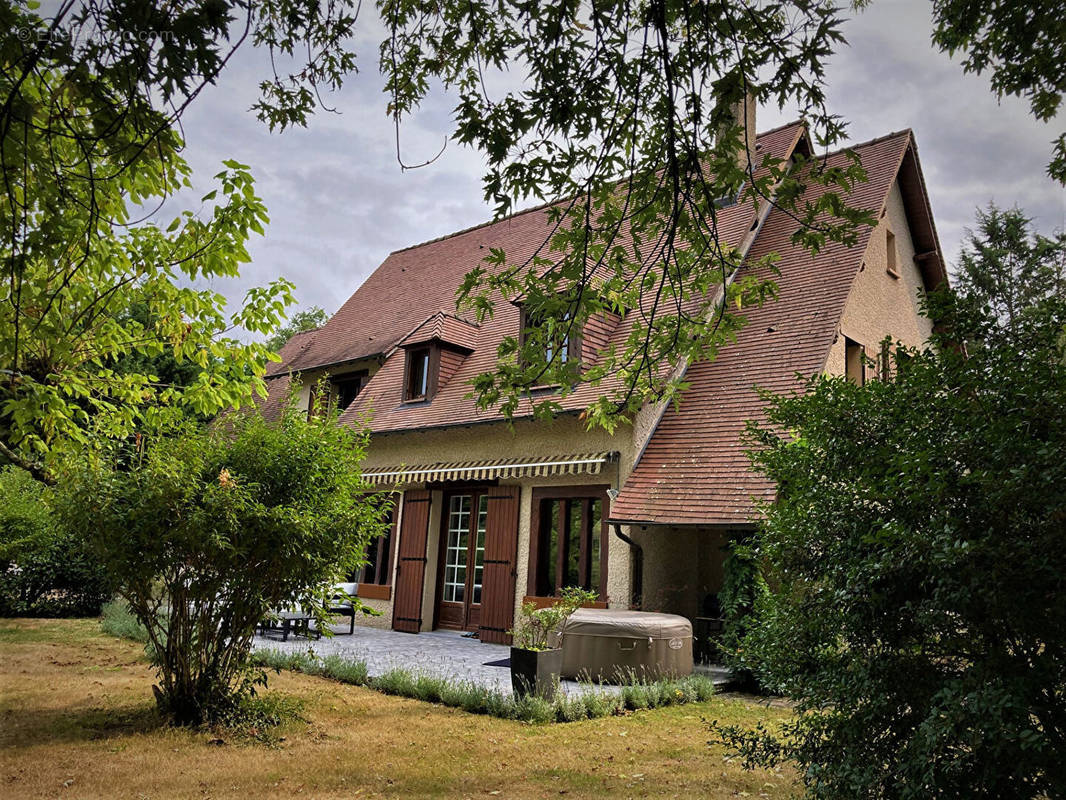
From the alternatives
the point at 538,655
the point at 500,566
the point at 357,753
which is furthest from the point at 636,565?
the point at 357,753

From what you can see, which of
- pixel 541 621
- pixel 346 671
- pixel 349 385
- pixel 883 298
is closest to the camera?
pixel 541 621

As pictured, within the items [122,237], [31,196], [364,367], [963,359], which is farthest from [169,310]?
[364,367]

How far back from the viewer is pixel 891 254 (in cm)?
1545

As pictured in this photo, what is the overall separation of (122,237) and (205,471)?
2236 millimetres

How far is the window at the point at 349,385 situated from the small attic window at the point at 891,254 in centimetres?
1176

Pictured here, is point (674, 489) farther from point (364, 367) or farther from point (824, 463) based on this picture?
point (364, 367)

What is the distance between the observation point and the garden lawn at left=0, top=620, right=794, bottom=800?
213 inches

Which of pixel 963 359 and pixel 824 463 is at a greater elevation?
pixel 963 359

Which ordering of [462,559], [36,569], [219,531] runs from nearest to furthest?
[219,531] → [462,559] → [36,569]

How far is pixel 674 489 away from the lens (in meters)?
11.5

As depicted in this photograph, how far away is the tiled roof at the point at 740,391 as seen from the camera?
36.1 feet

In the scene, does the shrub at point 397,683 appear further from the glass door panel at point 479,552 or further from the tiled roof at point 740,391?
the glass door panel at point 479,552

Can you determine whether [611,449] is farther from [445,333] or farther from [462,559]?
[445,333]

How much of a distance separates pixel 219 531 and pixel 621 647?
5307 millimetres
